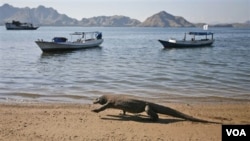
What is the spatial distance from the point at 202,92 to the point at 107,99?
24.5ft

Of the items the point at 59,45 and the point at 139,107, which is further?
the point at 59,45

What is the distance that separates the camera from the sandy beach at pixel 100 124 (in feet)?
29.3

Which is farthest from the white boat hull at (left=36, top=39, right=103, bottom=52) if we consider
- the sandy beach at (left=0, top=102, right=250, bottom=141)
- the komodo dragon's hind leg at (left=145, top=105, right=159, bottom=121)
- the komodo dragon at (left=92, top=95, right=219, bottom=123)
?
the komodo dragon's hind leg at (left=145, top=105, right=159, bottom=121)

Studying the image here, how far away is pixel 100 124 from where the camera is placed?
10.2 meters

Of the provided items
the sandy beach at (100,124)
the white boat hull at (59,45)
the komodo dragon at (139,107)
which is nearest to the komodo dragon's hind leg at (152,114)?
the komodo dragon at (139,107)

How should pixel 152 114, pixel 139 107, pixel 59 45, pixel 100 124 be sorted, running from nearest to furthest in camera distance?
1. pixel 100 124
2. pixel 152 114
3. pixel 139 107
4. pixel 59 45

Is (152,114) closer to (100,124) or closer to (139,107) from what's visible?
(139,107)

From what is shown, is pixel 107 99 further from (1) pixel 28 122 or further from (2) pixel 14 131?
(2) pixel 14 131

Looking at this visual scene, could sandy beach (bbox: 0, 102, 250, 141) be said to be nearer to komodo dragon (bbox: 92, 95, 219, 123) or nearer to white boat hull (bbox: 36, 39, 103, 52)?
komodo dragon (bbox: 92, 95, 219, 123)

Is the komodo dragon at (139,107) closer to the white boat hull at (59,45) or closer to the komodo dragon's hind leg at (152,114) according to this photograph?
the komodo dragon's hind leg at (152,114)

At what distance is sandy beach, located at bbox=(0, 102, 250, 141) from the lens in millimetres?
8942

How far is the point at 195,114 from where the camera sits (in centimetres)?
1215

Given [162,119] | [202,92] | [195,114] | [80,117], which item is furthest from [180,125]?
[202,92]

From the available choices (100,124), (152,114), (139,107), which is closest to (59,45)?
(139,107)
